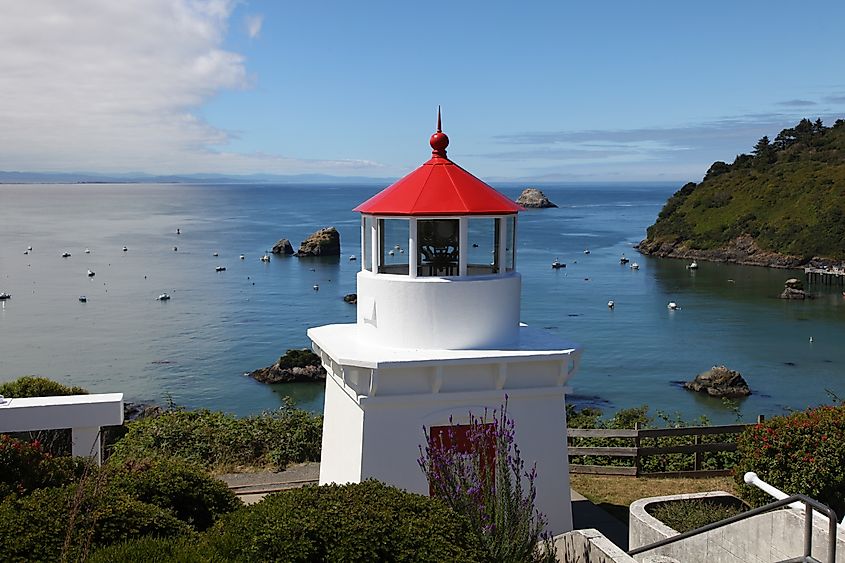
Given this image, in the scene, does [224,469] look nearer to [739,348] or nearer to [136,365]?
[136,365]

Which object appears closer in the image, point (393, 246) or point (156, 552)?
point (156, 552)

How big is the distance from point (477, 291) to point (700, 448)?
6.63 metres

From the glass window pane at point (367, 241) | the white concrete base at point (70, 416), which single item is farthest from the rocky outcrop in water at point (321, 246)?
the glass window pane at point (367, 241)

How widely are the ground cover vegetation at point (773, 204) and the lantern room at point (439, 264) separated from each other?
251ft

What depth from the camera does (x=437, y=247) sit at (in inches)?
374

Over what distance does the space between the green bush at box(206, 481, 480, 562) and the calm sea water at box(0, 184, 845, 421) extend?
27.3 metres

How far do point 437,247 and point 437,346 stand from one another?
1225 mm

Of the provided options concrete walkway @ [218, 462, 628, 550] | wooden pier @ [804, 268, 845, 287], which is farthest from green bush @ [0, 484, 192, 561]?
wooden pier @ [804, 268, 845, 287]

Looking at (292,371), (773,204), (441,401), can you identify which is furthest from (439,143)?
(773,204)

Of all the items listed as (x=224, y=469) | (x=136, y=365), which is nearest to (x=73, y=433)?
(x=224, y=469)

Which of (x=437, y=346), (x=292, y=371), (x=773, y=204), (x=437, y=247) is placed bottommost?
(x=292, y=371)

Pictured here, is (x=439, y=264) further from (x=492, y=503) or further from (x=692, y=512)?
(x=692, y=512)

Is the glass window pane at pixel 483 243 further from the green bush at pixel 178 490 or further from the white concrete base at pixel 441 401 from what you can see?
the green bush at pixel 178 490

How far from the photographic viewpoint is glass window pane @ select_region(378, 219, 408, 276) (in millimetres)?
9484
